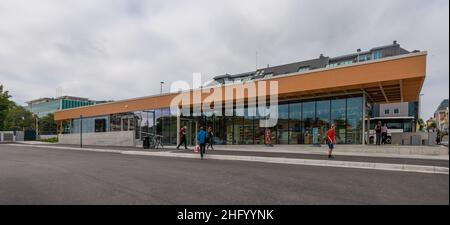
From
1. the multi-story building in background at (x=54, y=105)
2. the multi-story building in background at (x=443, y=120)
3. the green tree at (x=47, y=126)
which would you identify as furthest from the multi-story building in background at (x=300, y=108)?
the multi-story building in background at (x=54, y=105)

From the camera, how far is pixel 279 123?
21297mm

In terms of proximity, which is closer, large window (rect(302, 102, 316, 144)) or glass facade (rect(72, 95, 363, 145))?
glass facade (rect(72, 95, 363, 145))

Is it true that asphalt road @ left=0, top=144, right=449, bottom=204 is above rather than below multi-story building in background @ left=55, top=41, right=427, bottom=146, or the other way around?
below

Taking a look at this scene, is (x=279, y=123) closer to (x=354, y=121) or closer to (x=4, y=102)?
(x=354, y=121)

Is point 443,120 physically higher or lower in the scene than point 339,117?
lower

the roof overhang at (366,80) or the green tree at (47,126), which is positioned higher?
the roof overhang at (366,80)

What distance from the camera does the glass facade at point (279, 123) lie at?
1825cm

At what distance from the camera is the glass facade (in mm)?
18250

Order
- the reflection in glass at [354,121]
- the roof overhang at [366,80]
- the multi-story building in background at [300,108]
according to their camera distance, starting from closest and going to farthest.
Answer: the roof overhang at [366,80] → the multi-story building in background at [300,108] → the reflection in glass at [354,121]

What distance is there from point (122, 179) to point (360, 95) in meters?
16.7

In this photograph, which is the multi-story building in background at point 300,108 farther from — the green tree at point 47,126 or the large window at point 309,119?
the green tree at point 47,126

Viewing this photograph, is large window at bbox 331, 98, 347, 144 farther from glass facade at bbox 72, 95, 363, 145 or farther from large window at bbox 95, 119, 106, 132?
large window at bbox 95, 119, 106, 132

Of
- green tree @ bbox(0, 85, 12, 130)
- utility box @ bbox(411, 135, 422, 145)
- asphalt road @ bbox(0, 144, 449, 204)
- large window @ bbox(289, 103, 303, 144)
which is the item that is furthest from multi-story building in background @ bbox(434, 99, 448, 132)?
green tree @ bbox(0, 85, 12, 130)

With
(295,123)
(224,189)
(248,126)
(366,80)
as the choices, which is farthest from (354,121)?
(224,189)
